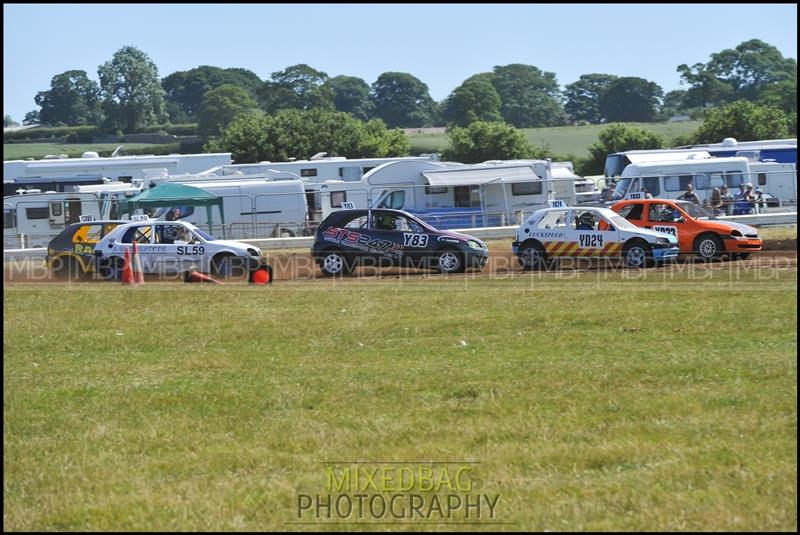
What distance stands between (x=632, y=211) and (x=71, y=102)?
73595 mm

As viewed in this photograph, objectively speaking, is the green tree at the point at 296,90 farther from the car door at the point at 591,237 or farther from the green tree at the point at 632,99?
the car door at the point at 591,237

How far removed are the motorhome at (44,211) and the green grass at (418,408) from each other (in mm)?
19274

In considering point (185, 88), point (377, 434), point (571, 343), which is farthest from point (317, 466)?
point (185, 88)

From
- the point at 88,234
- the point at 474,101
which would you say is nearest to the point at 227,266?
the point at 88,234

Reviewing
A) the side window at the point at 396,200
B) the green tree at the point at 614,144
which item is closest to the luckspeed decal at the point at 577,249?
the side window at the point at 396,200

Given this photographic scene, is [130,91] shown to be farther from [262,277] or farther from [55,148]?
[262,277]

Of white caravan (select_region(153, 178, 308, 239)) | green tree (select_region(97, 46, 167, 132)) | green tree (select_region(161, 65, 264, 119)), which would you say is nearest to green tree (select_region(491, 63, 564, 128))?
green tree (select_region(161, 65, 264, 119))

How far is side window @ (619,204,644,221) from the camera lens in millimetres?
25438

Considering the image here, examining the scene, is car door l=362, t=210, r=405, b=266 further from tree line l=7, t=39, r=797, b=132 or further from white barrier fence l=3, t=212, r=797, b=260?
tree line l=7, t=39, r=797, b=132

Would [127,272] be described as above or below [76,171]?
below

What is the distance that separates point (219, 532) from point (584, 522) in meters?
2.22

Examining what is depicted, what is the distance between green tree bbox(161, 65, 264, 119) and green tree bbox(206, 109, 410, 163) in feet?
→ 256

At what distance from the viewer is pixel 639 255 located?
915 inches

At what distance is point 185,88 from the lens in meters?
153
